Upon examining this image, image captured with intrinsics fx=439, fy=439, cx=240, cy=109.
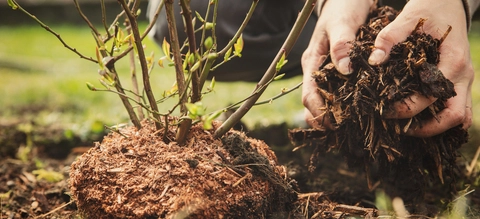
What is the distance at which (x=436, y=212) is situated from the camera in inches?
68.1

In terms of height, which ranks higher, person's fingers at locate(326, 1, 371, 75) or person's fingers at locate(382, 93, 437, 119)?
person's fingers at locate(326, 1, 371, 75)

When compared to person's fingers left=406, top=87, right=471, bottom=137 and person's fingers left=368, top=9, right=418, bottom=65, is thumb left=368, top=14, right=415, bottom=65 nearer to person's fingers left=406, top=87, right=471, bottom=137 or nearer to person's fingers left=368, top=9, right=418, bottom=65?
person's fingers left=368, top=9, right=418, bottom=65

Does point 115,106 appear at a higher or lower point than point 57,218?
higher

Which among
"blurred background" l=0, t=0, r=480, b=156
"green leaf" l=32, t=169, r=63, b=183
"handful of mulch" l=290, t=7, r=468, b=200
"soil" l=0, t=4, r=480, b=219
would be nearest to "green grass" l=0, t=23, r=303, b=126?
"blurred background" l=0, t=0, r=480, b=156

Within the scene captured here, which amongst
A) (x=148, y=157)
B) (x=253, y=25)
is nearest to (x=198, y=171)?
(x=148, y=157)

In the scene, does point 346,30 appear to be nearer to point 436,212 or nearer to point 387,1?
point 436,212

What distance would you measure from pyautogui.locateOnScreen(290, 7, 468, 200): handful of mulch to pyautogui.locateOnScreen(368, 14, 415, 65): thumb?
0.02 meters

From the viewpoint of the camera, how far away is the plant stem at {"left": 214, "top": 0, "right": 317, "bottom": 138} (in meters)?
1.33

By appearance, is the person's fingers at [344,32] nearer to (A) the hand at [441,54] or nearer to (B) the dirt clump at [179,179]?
(A) the hand at [441,54]

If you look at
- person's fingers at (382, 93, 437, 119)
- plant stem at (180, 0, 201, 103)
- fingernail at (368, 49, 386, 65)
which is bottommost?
person's fingers at (382, 93, 437, 119)

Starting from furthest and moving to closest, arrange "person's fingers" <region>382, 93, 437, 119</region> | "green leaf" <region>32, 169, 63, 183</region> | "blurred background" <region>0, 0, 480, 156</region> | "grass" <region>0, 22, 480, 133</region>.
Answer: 1. "grass" <region>0, 22, 480, 133</region>
2. "blurred background" <region>0, 0, 480, 156</region>
3. "green leaf" <region>32, 169, 63, 183</region>
4. "person's fingers" <region>382, 93, 437, 119</region>

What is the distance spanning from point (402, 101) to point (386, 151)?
0.21 m

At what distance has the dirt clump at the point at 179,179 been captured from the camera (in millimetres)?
1303

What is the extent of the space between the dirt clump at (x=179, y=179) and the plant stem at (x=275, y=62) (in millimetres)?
51
